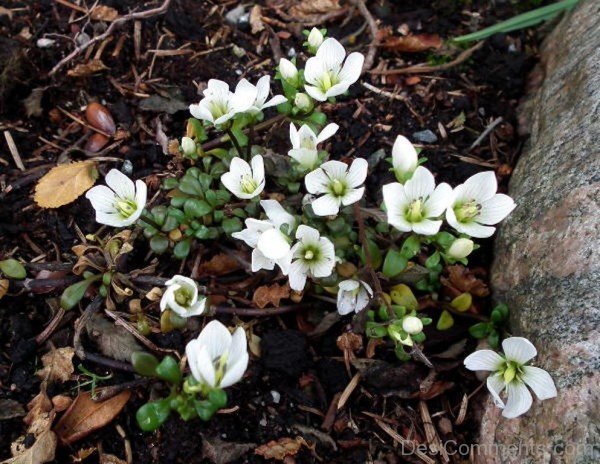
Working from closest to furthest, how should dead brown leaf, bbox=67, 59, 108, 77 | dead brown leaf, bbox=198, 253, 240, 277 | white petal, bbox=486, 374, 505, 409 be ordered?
white petal, bbox=486, 374, 505, 409 → dead brown leaf, bbox=198, 253, 240, 277 → dead brown leaf, bbox=67, 59, 108, 77

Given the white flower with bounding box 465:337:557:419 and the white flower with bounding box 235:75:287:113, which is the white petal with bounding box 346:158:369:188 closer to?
the white flower with bounding box 235:75:287:113

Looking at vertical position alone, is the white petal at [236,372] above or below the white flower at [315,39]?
below

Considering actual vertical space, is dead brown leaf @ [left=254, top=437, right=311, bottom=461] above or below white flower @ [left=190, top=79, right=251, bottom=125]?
below

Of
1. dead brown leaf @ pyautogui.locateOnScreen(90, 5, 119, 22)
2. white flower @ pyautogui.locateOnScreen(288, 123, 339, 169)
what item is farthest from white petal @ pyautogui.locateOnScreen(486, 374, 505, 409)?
dead brown leaf @ pyautogui.locateOnScreen(90, 5, 119, 22)

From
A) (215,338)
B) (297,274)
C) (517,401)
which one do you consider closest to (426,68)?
(297,274)

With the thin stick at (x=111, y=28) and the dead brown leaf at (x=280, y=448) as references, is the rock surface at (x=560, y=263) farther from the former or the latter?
the thin stick at (x=111, y=28)

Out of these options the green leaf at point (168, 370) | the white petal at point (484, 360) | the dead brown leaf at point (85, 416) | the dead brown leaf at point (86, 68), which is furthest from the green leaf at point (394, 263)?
the dead brown leaf at point (86, 68)

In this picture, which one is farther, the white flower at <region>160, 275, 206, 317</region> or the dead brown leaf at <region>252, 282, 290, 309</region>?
the dead brown leaf at <region>252, 282, 290, 309</region>
